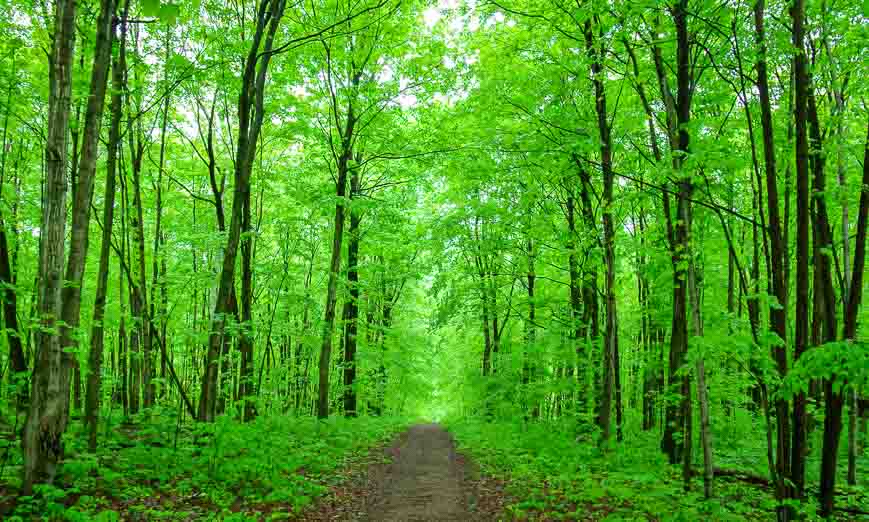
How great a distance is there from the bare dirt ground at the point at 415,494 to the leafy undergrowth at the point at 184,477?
0.45 m

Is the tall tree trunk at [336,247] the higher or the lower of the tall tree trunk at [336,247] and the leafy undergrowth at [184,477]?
the higher

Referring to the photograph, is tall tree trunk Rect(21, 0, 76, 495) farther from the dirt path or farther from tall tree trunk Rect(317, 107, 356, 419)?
tall tree trunk Rect(317, 107, 356, 419)

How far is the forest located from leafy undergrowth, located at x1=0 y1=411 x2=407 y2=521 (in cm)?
6

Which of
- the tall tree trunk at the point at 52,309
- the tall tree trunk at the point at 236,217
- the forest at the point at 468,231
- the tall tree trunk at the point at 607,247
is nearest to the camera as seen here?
the tall tree trunk at the point at 52,309

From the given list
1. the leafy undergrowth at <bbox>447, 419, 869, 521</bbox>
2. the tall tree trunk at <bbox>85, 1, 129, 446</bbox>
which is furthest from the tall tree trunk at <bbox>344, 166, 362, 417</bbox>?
the tall tree trunk at <bbox>85, 1, 129, 446</bbox>

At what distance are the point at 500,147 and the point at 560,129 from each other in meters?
1.73

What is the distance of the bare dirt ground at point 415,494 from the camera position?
7.43 meters

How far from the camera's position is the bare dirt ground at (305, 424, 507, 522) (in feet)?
24.4

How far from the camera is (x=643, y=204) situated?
13.8 meters

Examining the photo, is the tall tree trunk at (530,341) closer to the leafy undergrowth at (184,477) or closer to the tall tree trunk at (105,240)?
the leafy undergrowth at (184,477)

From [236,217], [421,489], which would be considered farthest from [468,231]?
[421,489]

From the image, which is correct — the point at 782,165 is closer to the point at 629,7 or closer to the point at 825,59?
the point at 825,59

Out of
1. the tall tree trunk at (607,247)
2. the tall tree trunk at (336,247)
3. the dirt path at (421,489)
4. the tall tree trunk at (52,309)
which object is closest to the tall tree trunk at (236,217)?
the tall tree trunk at (52,309)

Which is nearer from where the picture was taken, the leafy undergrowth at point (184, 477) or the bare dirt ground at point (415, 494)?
the leafy undergrowth at point (184, 477)
